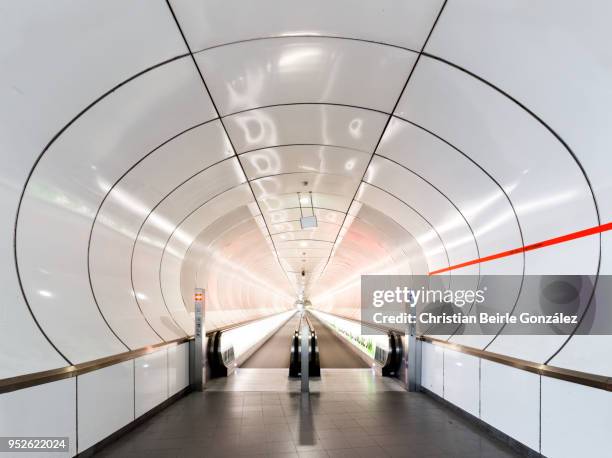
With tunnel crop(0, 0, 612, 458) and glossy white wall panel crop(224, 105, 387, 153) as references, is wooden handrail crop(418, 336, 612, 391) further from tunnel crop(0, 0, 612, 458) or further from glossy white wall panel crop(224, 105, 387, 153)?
glossy white wall panel crop(224, 105, 387, 153)

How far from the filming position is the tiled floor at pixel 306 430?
17.7ft

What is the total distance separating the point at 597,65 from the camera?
3.63m

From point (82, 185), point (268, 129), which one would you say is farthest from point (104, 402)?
point (268, 129)

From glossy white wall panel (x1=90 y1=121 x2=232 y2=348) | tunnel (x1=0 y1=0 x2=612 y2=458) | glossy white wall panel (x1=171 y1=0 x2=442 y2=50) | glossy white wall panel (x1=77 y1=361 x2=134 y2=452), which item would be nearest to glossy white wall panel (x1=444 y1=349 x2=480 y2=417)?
tunnel (x1=0 y1=0 x2=612 y2=458)

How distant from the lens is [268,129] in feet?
22.9

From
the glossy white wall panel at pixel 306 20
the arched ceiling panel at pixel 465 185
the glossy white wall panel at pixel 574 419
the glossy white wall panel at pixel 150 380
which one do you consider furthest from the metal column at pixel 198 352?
the glossy white wall panel at pixel 574 419

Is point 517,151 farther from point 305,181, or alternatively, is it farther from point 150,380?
point 150,380

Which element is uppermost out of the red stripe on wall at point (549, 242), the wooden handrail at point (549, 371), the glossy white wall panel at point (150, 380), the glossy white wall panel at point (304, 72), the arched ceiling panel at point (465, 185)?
the glossy white wall panel at point (304, 72)

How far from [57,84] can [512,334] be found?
6560 mm

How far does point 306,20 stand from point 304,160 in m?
4.19

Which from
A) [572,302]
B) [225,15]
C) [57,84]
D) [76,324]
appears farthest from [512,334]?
[57,84]

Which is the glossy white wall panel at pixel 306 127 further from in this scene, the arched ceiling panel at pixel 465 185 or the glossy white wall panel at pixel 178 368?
the glossy white wall panel at pixel 178 368

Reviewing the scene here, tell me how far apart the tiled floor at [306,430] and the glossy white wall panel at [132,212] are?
1.67 meters

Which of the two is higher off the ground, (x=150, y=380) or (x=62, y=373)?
(x=62, y=373)
